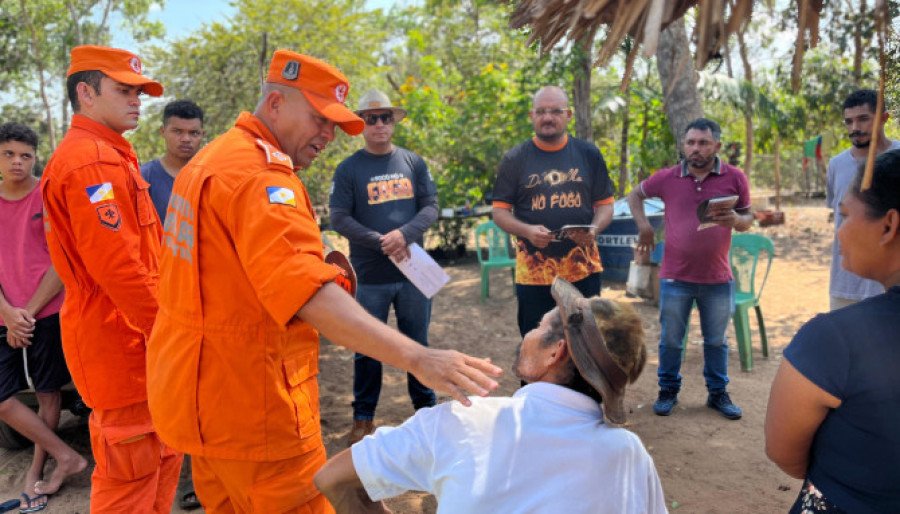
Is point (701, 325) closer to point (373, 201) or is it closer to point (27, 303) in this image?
point (373, 201)

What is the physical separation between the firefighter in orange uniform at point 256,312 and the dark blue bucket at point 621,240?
763cm

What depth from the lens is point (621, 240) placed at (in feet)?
31.2

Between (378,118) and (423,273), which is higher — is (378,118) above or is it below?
above

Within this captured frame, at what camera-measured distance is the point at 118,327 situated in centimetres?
289

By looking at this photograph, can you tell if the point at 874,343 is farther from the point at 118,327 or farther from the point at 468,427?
the point at 118,327

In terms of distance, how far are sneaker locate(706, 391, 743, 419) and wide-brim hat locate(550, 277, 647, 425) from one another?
138 inches

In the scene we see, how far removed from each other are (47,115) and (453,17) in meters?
14.1

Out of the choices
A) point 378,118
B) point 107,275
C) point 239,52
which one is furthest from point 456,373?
point 239,52

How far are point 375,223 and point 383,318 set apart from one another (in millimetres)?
690

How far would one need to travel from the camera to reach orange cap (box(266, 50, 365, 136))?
2115 mm

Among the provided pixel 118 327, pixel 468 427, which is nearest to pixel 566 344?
pixel 468 427

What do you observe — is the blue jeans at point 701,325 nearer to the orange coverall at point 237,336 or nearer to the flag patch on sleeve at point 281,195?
the orange coverall at point 237,336

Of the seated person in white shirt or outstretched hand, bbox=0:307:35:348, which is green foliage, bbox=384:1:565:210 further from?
the seated person in white shirt

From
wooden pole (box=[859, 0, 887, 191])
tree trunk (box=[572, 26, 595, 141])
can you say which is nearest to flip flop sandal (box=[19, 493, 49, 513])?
wooden pole (box=[859, 0, 887, 191])
